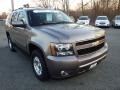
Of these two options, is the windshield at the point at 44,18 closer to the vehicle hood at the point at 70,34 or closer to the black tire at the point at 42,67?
the vehicle hood at the point at 70,34

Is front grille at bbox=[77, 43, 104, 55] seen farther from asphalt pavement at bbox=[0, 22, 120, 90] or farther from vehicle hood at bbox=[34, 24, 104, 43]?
asphalt pavement at bbox=[0, 22, 120, 90]

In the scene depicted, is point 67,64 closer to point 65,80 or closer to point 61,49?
point 61,49

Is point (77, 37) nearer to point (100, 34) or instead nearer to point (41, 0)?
point (100, 34)

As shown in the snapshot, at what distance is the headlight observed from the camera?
4199 millimetres

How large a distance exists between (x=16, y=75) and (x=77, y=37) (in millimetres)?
2317

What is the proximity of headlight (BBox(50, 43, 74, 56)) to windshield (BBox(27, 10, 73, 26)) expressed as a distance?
1485 millimetres

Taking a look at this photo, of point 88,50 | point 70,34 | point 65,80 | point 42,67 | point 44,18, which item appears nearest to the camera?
point 70,34

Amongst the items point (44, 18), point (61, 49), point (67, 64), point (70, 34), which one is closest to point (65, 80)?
point (67, 64)

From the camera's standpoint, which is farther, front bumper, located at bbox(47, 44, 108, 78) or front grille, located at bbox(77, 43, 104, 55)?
front grille, located at bbox(77, 43, 104, 55)

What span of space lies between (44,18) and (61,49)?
190 centimetres

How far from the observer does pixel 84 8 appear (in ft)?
143

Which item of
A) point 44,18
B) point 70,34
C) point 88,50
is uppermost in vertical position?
point 44,18

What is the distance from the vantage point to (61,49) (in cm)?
421

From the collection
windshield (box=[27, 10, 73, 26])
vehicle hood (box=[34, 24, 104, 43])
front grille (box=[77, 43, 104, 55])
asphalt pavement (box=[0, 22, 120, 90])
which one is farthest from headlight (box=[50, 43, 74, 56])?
windshield (box=[27, 10, 73, 26])
